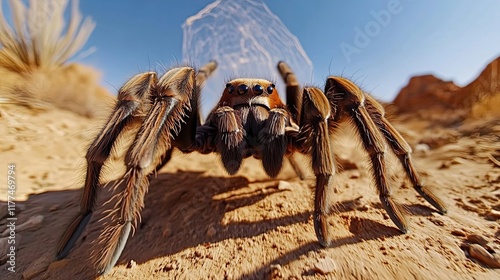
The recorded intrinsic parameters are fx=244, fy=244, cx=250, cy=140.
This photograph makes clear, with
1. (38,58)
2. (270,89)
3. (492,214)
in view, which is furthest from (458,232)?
(38,58)

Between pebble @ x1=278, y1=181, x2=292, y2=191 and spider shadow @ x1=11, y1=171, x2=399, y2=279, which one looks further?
pebble @ x1=278, y1=181, x2=292, y2=191

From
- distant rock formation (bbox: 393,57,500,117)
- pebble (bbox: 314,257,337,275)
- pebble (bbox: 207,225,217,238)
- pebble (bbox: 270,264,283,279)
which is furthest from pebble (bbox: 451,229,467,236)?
distant rock formation (bbox: 393,57,500,117)

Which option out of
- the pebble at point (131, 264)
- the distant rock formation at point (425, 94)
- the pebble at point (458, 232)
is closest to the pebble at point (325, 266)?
the pebble at point (458, 232)

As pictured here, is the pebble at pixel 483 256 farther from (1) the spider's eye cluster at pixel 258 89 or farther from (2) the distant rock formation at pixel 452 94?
(2) the distant rock formation at pixel 452 94

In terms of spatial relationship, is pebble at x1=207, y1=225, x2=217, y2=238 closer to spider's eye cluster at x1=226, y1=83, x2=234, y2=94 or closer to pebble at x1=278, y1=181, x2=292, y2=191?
pebble at x1=278, y1=181, x2=292, y2=191

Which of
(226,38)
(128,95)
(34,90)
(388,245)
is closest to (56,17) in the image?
(34,90)

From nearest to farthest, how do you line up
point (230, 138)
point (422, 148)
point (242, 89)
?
1. point (230, 138)
2. point (242, 89)
3. point (422, 148)

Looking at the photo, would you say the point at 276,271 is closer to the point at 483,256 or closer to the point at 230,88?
the point at 483,256
